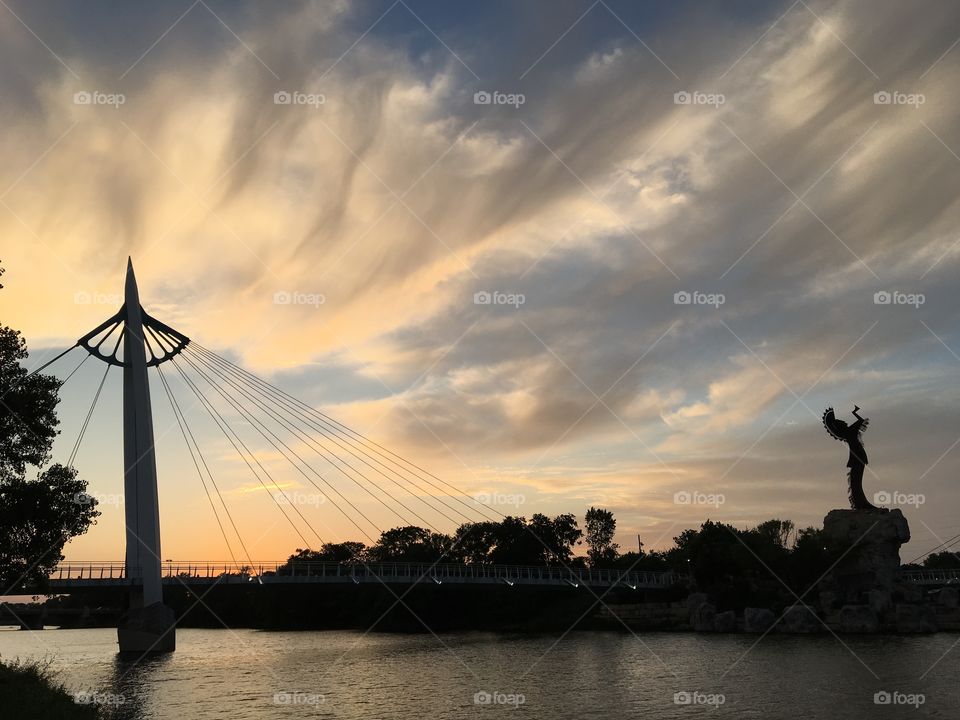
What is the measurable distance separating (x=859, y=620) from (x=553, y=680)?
140 ft

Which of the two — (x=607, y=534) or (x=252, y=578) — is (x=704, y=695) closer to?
(x=252, y=578)

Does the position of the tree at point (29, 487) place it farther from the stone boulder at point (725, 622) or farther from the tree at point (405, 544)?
the tree at point (405, 544)

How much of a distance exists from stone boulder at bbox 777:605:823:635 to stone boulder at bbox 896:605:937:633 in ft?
23.7

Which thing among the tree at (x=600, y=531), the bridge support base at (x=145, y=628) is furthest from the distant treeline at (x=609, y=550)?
the bridge support base at (x=145, y=628)

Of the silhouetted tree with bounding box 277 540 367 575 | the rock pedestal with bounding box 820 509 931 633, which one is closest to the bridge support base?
the rock pedestal with bounding box 820 509 931 633

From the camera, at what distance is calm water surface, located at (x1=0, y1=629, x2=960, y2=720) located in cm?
3712

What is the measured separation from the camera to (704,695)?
40125mm

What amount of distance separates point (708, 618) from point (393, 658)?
3846cm

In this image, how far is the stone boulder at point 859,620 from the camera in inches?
2975

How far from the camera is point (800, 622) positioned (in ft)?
259

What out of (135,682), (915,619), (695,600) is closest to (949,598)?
(915,619)

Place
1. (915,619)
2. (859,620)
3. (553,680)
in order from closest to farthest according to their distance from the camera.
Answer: (553,680) < (915,619) < (859,620)

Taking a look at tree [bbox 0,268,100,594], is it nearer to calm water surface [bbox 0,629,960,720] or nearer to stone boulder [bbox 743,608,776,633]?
calm water surface [bbox 0,629,960,720]

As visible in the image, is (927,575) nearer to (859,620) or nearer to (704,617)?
(704,617)
